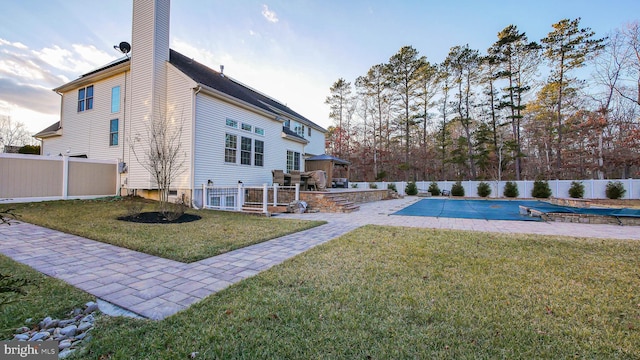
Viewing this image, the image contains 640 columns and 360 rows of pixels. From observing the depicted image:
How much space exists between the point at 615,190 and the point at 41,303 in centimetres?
2414

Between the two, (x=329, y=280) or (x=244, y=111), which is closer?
(x=329, y=280)

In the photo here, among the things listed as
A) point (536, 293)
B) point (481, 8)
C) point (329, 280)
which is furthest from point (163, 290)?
point (481, 8)

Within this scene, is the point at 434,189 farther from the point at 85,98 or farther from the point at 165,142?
the point at 85,98

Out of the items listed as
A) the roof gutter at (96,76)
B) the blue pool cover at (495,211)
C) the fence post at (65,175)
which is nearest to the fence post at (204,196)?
the fence post at (65,175)

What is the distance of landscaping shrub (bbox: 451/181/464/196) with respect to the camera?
1973cm

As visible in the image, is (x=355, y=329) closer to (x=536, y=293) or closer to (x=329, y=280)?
(x=329, y=280)

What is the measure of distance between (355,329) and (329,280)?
3.43ft

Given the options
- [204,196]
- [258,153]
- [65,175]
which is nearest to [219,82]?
[258,153]

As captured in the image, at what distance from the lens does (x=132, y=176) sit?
34.2ft

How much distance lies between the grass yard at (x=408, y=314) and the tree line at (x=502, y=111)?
19.6 meters

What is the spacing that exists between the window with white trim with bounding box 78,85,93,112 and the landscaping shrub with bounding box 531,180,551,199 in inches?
1039

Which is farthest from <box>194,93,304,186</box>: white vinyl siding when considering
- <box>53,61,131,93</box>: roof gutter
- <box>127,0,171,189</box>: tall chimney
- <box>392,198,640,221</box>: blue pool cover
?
<box>392,198,640,221</box>: blue pool cover

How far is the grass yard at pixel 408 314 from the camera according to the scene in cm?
179

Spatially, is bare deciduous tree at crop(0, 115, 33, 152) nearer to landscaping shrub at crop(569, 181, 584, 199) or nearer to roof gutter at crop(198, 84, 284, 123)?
roof gutter at crop(198, 84, 284, 123)
